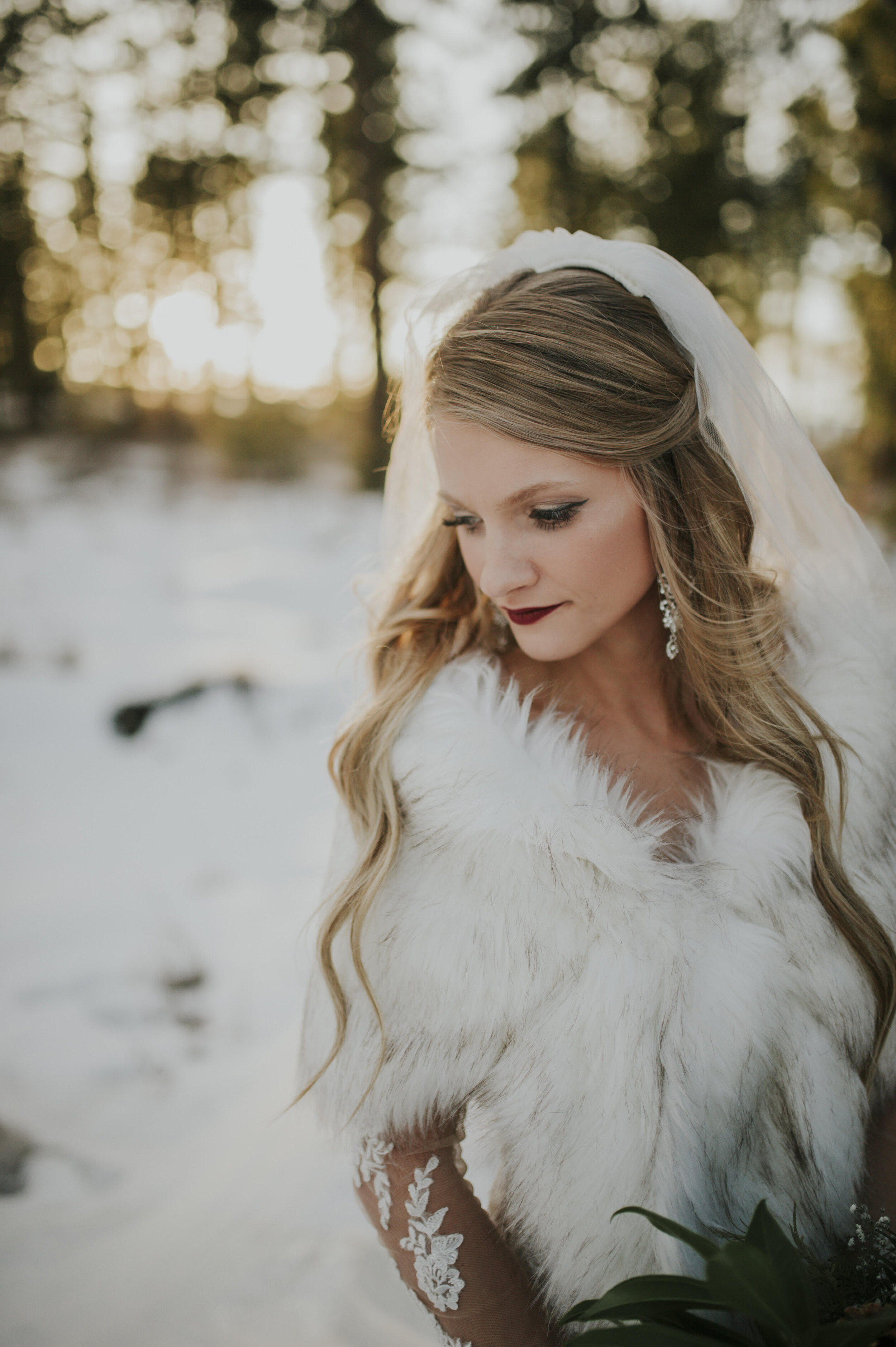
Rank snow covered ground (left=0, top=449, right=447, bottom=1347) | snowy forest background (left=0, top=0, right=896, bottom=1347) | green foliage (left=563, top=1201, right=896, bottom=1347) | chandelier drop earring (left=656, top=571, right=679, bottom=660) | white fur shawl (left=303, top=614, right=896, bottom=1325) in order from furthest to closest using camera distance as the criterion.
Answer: snowy forest background (left=0, top=0, right=896, bottom=1347) < snow covered ground (left=0, top=449, right=447, bottom=1347) < chandelier drop earring (left=656, top=571, right=679, bottom=660) < white fur shawl (left=303, top=614, right=896, bottom=1325) < green foliage (left=563, top=1201, right=896, bottom=1347)

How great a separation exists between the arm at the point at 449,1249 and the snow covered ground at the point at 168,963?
473mm

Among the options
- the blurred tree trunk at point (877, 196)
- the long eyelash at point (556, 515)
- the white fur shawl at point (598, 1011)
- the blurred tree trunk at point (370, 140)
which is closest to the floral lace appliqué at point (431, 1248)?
the white fur shawl at point (598, 1011)

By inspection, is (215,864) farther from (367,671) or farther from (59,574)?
(59,574)

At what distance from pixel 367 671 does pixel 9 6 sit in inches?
381

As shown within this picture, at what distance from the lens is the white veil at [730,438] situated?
1.52m

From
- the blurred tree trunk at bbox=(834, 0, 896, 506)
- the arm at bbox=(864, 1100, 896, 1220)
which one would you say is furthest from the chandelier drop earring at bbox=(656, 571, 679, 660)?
the blurred tree trunk at bbox=(834, 0, 896, 506)

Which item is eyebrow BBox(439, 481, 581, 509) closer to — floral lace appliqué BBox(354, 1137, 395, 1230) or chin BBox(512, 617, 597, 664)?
chin BBox(512, 617, 597, 664)

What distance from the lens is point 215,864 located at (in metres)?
4.00

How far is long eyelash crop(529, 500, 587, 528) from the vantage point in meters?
1.42

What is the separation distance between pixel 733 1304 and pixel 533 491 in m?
1.17

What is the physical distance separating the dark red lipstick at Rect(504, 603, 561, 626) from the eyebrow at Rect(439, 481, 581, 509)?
7.8 inches

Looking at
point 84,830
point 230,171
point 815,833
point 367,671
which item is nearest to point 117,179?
point 230,171

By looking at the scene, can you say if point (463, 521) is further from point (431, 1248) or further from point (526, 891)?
point (431, 1248)

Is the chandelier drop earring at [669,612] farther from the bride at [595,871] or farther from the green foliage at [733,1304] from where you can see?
the green foliage at [733,1304]
